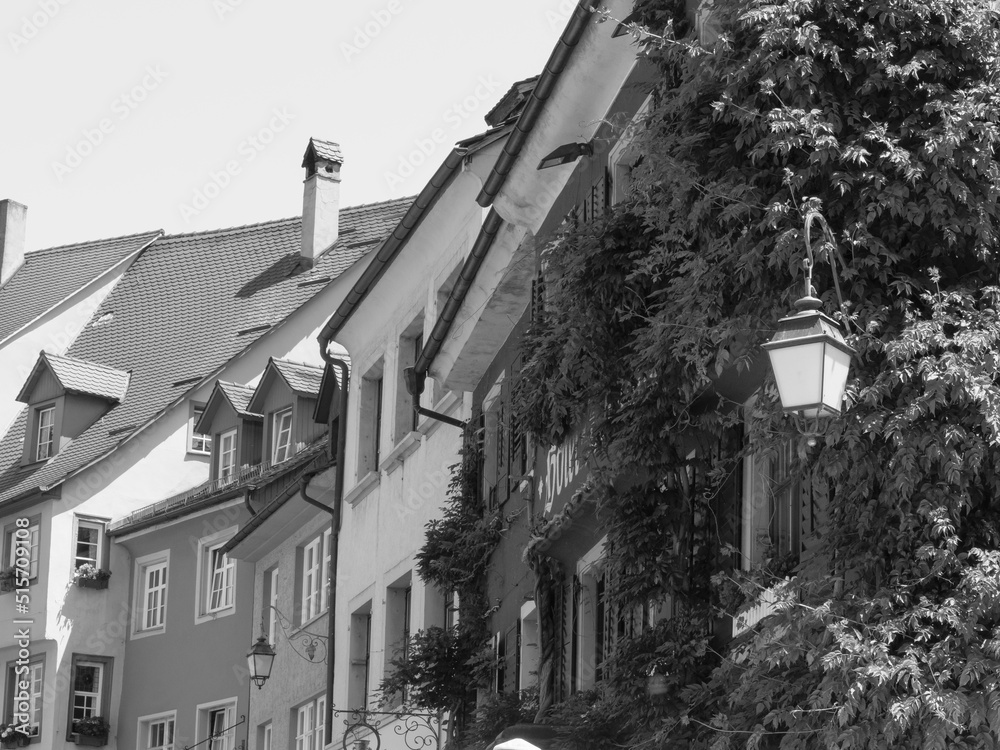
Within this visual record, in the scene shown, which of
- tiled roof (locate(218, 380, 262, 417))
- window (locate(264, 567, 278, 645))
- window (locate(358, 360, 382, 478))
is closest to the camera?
window (locate(358, 360, 382, 478))

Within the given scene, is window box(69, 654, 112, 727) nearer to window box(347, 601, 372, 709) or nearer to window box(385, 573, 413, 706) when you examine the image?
window box(347, 601, 372, 709)

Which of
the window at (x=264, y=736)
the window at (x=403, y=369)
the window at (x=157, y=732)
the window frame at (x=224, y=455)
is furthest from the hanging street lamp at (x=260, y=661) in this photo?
the window frame at (x=224, y=455)

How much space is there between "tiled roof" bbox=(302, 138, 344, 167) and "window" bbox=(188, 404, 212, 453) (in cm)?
558

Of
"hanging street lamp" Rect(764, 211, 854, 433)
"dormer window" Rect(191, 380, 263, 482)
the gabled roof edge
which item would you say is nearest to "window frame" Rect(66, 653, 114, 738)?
"dormer window" Rect(191, 380, 263, 482)

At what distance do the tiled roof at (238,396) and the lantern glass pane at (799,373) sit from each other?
73.0 ft

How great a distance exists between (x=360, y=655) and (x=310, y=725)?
10.9 ft

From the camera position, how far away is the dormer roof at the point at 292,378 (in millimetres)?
27766

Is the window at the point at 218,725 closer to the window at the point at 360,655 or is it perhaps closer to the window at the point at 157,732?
the window at the point at 157,732

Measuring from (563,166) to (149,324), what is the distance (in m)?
23.8

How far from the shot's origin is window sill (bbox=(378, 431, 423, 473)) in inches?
767

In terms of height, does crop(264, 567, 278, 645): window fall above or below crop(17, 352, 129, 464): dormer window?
below

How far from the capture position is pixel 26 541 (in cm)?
3184

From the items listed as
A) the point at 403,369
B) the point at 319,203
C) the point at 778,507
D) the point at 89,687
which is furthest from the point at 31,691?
the point at 778,507

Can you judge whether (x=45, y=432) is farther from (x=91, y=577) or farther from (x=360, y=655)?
(x=360, y=655)
